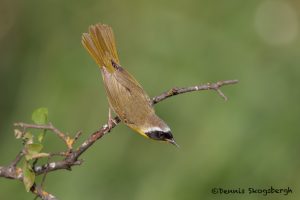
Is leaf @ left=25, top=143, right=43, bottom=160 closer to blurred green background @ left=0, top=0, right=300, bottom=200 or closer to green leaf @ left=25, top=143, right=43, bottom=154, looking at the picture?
green leaf @ left=25, top=143, right=43, bottom=154

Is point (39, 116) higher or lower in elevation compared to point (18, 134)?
higher

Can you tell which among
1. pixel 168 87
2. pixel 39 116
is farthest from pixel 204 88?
pixel 168 87

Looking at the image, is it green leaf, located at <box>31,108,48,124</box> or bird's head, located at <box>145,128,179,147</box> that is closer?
green leaf, located at <box>31,108,48,124</box>

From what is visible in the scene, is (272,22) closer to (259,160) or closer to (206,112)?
(206,112)

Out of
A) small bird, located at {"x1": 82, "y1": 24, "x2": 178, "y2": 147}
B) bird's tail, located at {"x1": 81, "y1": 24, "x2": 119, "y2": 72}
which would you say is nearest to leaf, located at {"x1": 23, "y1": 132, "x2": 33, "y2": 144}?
small bird, located at {"x1": 82, "y1": 24, "x2": 178, "y2": 147}

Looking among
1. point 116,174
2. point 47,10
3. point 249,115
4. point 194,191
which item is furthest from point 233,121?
point 47,10

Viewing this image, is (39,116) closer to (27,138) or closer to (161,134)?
(27,138)

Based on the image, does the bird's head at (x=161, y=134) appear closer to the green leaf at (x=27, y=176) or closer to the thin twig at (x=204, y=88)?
the thin twig at (x=204, y=88)
